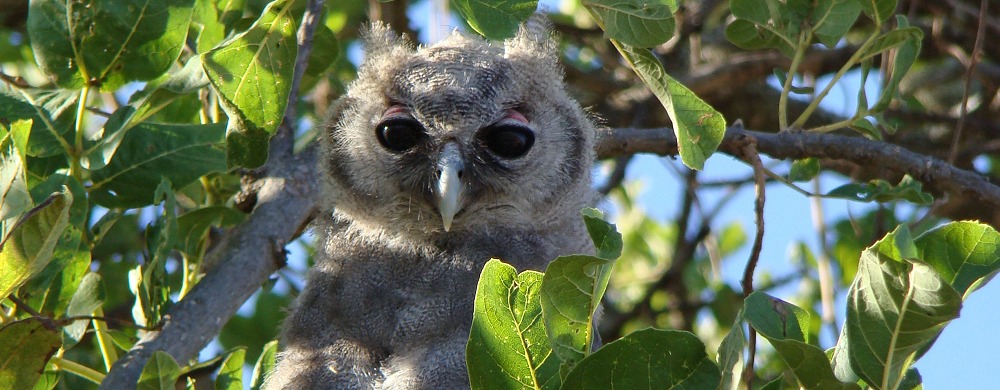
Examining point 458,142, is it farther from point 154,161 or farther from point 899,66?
point 899,66

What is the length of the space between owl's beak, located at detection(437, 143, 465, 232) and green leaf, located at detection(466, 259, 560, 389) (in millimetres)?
798

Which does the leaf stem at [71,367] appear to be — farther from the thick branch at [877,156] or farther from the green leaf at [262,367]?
the thick branch at [877,156]

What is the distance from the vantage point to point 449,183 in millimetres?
2426

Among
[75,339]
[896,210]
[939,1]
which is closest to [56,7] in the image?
[75,339]

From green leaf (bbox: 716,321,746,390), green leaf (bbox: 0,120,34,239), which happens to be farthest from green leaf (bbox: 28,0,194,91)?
green leaf (bbox: 716,321,746,390)

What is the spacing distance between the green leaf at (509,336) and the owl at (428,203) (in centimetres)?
78

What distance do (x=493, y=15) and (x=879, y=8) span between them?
99 cm

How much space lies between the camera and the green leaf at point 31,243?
5.71 ft

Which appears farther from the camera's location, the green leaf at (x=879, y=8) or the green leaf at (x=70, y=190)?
the green leaf at (x=879, y=8)

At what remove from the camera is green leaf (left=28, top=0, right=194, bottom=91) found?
2.11 metres

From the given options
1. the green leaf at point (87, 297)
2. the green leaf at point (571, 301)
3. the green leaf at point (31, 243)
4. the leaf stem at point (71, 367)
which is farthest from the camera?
the green leaf at point (87, 297)

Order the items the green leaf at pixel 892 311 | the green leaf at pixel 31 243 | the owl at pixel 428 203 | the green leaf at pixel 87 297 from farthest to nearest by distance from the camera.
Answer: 1. the owl at pixel 428 203
2. the green leaf at pixel 87 297
3. the green leaf at pixel 31 243
4. the green leaf at pixel 892 311

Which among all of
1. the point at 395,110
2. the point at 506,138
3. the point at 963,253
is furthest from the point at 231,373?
the point at 963,253

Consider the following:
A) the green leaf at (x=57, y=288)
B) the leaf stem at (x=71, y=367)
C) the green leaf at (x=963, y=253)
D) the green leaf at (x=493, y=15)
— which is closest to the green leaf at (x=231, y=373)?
the leaf stem at (x=71, y=367)
